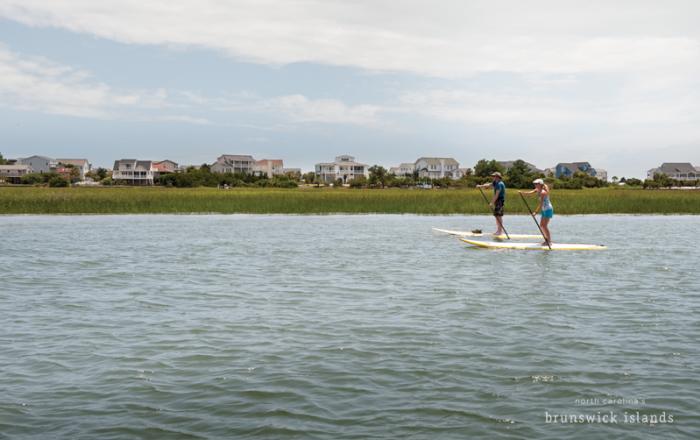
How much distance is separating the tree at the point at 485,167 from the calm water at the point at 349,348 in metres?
122

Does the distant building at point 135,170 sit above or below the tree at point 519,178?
above

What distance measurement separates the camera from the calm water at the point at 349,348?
323 inches

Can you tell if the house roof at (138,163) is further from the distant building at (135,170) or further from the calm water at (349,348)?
the calm water at (349,348)

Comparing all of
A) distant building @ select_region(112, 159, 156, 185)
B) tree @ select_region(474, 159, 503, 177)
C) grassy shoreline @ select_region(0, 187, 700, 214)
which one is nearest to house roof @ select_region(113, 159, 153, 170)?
distant building @ select_region(112, 159, 156, 185)

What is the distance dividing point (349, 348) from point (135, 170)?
184909 millimetres

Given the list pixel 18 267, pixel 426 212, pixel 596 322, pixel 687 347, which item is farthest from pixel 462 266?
pixel 426 212

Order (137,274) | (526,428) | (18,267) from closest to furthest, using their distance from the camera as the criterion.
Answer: (526,428)
(137,274)
(18,267)

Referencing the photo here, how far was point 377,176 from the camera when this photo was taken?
136m

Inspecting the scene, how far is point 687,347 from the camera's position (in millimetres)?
11250

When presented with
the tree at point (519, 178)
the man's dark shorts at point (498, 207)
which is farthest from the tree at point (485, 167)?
the man's dark shorts at point (498, 207)

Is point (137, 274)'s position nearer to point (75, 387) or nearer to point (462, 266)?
point (462, 266)

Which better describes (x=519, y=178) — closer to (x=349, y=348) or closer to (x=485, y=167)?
(x=485, y=167)

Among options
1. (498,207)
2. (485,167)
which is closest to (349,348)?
(498,207)

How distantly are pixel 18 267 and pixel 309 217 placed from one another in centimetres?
3253
